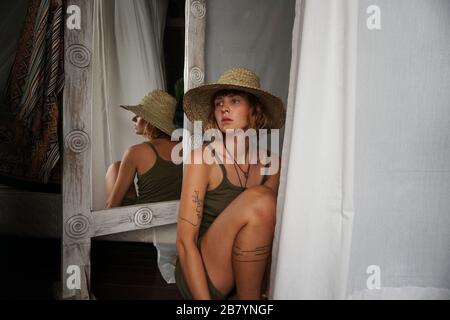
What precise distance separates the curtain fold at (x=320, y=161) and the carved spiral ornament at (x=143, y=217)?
1001 millimetres

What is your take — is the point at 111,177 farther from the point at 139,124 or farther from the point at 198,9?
the point at 198,9

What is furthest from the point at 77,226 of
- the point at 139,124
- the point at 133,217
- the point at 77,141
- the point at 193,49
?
the point at 193,49

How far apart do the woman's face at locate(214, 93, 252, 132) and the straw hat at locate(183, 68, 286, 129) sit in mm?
46

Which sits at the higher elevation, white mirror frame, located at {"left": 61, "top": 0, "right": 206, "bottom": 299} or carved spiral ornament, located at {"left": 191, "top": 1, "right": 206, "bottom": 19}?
carved spiral ornament, located at {"left": 191, "top": 1, "right": 206, "bottom": 19}

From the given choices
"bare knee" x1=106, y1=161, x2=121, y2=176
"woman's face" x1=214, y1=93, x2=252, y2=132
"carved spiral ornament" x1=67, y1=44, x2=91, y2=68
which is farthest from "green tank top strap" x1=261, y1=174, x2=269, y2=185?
"carved spiral ornament" x1=67, y1=44, x2=91, y2=68

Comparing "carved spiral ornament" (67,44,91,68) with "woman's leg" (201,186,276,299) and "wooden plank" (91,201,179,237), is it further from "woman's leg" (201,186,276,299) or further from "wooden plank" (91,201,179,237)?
"woman's leg" (201,186,276,299)

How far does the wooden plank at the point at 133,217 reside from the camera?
1687mm

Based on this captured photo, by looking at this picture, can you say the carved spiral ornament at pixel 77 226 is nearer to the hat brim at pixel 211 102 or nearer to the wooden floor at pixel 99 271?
the wooden floor at pixel 99 271

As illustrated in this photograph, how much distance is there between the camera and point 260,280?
4.39 feet

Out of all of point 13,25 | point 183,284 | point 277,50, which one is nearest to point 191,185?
point 183,284

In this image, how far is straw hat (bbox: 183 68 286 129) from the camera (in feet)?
4.58

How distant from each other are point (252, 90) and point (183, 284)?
2.90ft

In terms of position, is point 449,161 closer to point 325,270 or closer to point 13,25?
point 325,270

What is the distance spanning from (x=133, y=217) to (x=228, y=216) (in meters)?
0.73
